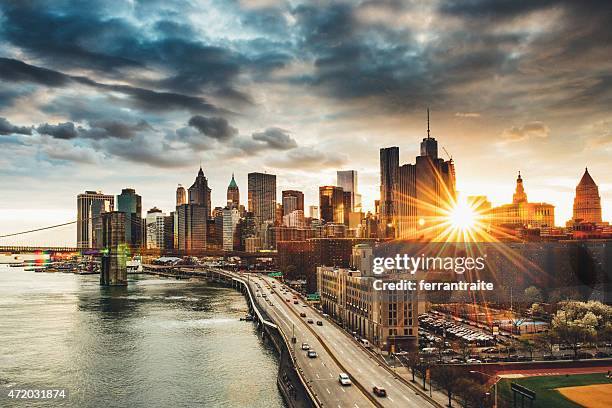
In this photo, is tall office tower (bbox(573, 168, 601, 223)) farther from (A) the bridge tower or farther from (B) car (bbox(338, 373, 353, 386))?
(B) car (bbox(338, 373, 353, 386))

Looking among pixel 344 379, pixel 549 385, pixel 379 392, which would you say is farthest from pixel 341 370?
pixel 549 385

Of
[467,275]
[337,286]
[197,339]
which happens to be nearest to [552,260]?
[467,275]

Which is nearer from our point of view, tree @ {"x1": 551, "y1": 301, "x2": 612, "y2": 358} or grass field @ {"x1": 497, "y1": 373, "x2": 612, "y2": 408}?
grass field @ {"x1": 497, "y1": 373, "x2": 612, "y2": 408}

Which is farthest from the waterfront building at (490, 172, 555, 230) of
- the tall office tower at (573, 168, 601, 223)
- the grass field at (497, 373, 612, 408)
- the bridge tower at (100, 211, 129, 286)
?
the grass field at (497, 373, 612, 408)

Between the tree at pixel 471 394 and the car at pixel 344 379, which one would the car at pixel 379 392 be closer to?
the car at pixel 344 379

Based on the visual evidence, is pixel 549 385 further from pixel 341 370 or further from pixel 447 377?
pixel 341 370

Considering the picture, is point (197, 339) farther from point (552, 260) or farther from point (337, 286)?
point (552, 260)

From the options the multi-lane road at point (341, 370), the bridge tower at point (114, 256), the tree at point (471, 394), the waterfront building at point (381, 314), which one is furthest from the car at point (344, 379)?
the bridge tower at point (114, 256)

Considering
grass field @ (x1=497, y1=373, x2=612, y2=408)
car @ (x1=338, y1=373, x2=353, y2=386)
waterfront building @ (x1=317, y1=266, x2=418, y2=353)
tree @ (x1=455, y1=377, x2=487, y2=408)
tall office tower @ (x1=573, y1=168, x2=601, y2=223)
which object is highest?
tall office tower @ (x1=573, y1=168, x2=601, y2=223)
